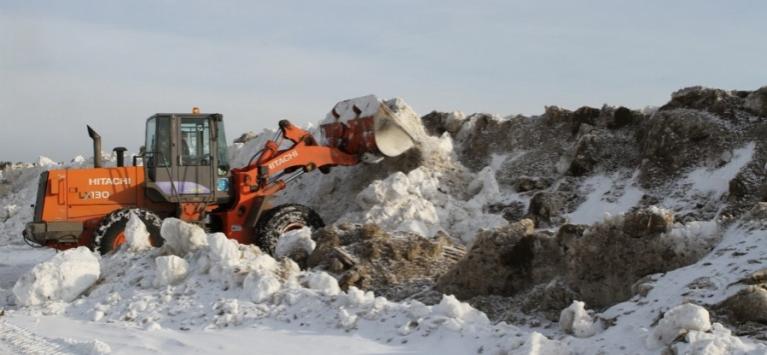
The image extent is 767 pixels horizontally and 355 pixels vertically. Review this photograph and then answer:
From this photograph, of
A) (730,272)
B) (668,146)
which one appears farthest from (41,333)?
(668,146)

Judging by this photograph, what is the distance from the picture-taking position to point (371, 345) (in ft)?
24.2

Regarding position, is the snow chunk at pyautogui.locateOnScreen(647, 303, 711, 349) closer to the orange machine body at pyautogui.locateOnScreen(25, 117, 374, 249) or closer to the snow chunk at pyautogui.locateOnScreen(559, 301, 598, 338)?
the snow chunk at pyautogui.locateOnScreen(559, 301, 598, 338)

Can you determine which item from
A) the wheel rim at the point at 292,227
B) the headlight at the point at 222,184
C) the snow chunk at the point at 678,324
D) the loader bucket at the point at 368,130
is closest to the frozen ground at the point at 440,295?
the snow chunk at the point at 678,324

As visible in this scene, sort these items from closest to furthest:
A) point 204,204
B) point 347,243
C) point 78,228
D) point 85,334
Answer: point 85,334, point 347,243, point 78,228, point 204,204

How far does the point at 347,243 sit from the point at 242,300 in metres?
3.24

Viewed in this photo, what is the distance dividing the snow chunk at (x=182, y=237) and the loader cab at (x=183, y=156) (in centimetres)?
290

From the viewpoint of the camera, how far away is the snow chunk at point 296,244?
11852 millimetres

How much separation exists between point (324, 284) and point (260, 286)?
2.16 feet

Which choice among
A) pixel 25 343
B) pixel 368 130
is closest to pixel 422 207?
pixel 368 130

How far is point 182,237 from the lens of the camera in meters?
10.5

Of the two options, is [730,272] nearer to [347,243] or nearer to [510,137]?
[347,243]

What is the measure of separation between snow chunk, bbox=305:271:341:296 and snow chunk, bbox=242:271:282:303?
349 millimetres

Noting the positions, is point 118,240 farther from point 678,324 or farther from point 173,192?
point 678,324

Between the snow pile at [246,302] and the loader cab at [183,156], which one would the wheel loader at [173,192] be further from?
the snow pile at [246,302]
